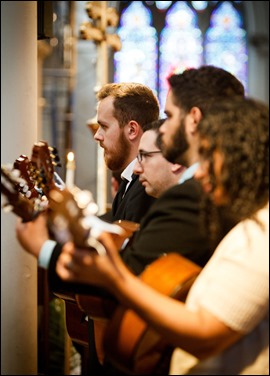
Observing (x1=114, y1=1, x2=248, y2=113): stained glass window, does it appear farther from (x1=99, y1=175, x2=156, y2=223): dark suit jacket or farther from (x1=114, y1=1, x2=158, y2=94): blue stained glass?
(x1=99, y1=175, x2=156, y2=223): dark suit jacket

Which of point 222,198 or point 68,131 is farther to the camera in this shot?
point 68,131

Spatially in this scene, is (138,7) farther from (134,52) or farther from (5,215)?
(5,215)

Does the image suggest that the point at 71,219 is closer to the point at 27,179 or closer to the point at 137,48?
the point at 27,179

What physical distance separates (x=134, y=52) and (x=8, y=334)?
43.8 feet

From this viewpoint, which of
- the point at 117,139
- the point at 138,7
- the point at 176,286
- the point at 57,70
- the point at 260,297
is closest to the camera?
the point at 260,297

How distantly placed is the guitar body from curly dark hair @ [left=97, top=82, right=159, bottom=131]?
A: 161 centimetres

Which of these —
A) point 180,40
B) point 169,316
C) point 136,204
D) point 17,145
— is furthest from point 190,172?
point 180,40

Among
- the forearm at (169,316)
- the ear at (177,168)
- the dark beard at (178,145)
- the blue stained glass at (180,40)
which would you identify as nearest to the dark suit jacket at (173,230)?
the dark beard at (178,145)

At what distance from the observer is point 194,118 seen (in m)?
2.78

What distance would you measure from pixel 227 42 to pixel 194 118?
46.8ft

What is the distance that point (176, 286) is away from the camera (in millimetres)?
2596

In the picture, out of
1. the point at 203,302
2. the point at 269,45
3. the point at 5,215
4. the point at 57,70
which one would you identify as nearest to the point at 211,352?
the point at 203,302

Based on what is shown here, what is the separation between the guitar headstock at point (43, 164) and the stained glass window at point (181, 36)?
1359 cm

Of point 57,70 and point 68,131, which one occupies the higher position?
point 57,70
